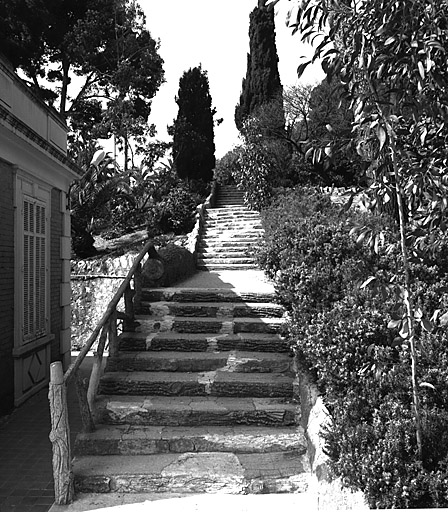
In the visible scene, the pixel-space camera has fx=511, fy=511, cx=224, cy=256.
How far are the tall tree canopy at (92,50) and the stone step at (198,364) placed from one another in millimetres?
16732

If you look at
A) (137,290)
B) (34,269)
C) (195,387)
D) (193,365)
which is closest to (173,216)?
(34,269)

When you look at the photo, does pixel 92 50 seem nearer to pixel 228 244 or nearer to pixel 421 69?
pixel 228 244

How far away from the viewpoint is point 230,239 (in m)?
13.9

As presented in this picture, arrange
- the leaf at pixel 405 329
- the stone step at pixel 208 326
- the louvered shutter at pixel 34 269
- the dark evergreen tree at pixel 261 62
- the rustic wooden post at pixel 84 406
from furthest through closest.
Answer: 1. the dark evergreen tree at pixel 261 62
2. the louvered shutter at pixel 34 269
3. the stone step at pixel 208 326
4. the rustic wooden post at pixel 84 406
5. the leaf at pixel 405 329

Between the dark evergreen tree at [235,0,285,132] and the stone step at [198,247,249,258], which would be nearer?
the stone step at [198,247,249,258]

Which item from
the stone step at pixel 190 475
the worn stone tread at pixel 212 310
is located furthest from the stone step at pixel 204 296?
the stone step at pixel 190 475

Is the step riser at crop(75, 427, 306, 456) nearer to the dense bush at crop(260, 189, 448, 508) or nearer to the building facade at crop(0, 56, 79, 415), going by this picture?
the dense bush at crop(260, 189, 448, 508)

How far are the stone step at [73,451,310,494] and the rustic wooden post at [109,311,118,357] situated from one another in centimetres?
143

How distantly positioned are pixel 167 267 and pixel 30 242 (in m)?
2.05

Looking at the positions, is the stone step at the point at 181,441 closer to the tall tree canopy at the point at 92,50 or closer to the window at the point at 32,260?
the window at the point at 32,260

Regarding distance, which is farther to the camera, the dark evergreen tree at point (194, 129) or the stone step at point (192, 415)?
the dark evergreen tree at point (194, 129)

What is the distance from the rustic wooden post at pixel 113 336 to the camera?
17.9 ft

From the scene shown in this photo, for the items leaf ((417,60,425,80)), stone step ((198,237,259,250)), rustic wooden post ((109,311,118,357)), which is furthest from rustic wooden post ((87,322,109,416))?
stone step ((198,237,259,250))

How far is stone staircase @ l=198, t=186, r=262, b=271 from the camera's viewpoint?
12.0 m
